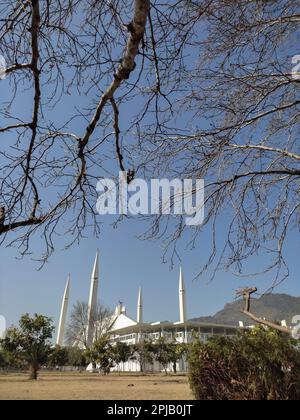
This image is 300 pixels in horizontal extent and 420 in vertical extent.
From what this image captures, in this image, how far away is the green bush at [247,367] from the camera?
6488 millimetres

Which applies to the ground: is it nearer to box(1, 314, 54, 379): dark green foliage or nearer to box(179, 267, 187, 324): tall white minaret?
box(1, 314, 54, 379): dark green foliage

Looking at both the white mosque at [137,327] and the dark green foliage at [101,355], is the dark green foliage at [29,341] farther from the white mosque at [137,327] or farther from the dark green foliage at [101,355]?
the white mosque at [137,327]

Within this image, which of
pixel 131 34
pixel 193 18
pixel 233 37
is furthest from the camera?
pixel 233 37

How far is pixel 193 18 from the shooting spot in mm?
2604

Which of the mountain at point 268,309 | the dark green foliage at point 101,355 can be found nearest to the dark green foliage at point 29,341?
the dark green foliage at point 101,355

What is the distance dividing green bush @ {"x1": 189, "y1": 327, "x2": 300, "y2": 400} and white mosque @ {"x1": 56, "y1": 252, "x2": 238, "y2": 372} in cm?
3800

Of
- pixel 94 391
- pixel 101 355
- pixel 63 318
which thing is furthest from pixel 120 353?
pixel 63 318

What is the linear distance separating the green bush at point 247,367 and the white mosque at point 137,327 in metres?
38.0

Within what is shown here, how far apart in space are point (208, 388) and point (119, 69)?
693 centimetres

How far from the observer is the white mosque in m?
48.3

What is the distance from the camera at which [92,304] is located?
56.8m

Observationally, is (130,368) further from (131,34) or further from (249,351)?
(131,34)

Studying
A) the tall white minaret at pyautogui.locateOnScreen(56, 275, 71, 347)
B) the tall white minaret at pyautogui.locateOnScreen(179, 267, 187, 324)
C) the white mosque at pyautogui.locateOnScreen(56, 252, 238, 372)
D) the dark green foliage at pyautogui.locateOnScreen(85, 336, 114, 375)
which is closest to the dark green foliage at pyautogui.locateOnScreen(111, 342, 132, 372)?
the dark green foliage at pyautogui.locateOnScreen(85, 336, 114, 375)
